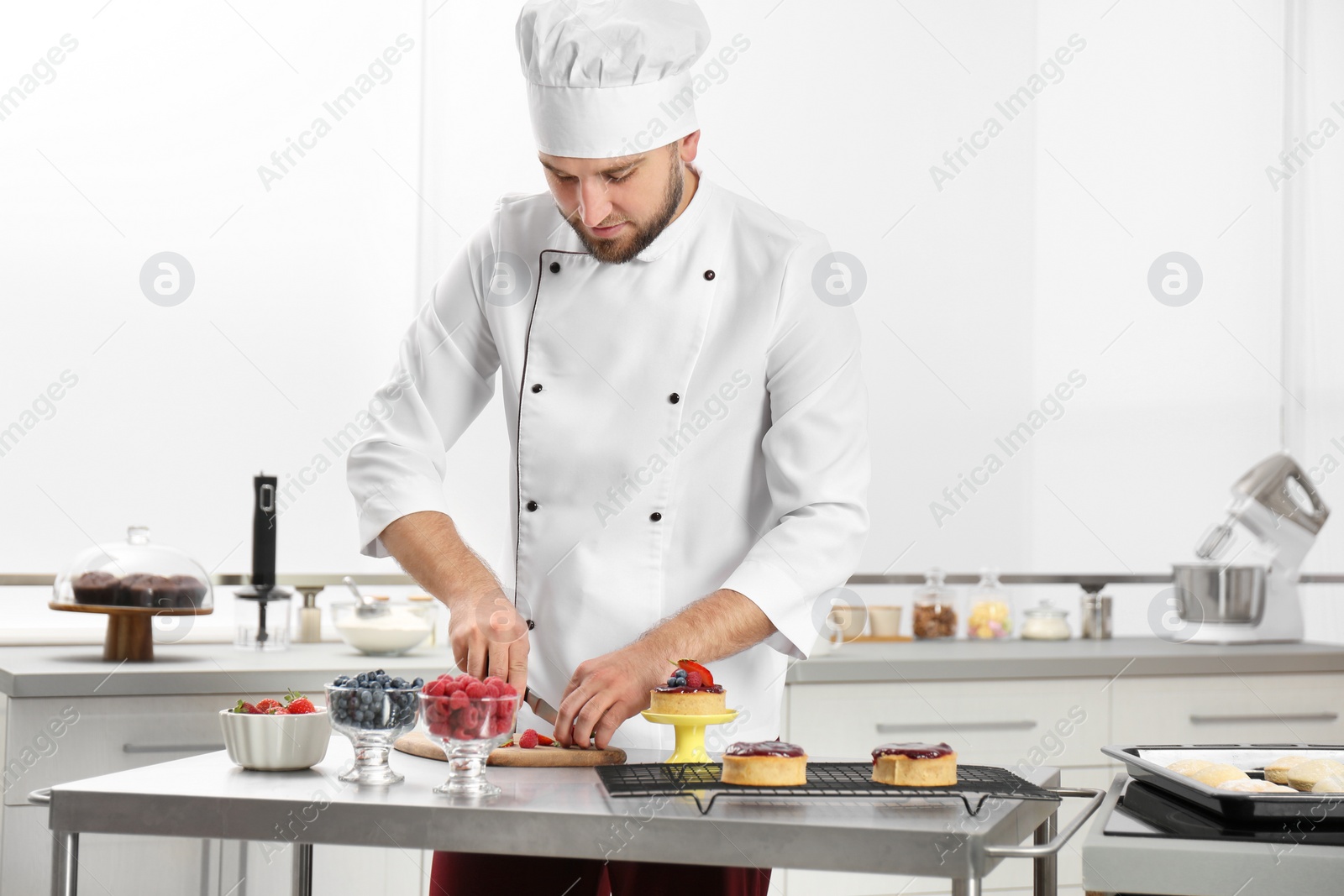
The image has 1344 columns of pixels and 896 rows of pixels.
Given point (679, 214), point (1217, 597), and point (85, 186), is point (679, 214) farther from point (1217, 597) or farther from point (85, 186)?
point (1217, 597)

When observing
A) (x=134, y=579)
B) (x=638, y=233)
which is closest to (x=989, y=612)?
(x=638, y=233)

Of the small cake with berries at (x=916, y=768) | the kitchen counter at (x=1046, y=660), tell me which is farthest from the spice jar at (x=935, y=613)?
the small cake with berries at (x=916, y=768)

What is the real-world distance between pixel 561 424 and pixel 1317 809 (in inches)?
35.5

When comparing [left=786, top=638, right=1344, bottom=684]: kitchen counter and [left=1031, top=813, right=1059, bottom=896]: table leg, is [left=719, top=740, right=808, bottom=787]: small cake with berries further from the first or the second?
[left=786, top=638, right=1344, bottom=684]: kitchen counter

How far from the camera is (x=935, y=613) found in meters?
2.89

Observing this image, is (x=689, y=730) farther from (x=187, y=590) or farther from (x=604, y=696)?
(x=187, y=590)

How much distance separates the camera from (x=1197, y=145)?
10.8 feet

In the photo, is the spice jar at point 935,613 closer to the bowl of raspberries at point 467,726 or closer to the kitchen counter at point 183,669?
the kitchen counter at point 183,669

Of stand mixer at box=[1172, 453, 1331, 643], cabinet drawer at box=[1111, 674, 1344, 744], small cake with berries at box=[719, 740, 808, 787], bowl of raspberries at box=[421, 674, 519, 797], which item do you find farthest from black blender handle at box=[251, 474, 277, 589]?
stand mixer at box=[1172, 453, 1331, 643]

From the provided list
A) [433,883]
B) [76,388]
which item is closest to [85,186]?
[76,388]

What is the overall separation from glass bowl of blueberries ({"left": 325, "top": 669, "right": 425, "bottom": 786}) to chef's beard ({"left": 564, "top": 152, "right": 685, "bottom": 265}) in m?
0.62

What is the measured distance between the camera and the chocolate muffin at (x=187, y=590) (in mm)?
2201

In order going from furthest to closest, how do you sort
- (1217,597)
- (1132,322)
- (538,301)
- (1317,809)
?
1. (1132,322)
2. (1217,597)
3. (538,301)
4. (1317,809)

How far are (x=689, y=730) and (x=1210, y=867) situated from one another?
498 mm
